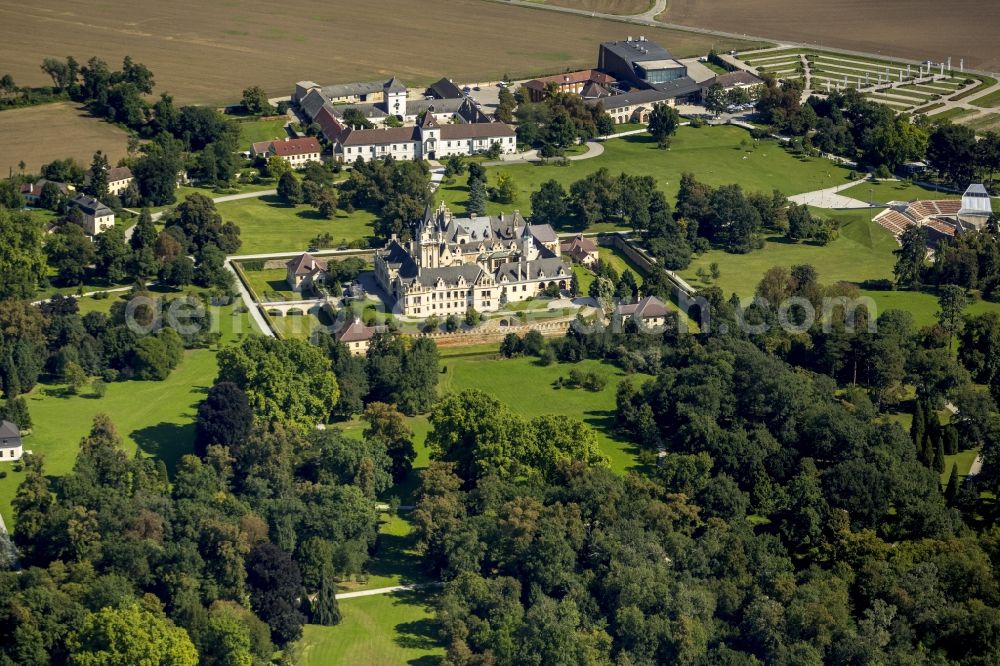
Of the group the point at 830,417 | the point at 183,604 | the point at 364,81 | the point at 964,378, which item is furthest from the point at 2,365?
the point at 364,81

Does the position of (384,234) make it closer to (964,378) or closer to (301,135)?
(301,135)

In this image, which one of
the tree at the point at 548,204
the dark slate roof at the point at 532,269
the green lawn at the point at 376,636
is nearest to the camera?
the green lawn at the point at 376,636

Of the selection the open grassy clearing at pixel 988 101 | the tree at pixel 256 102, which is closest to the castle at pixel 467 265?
the tree at pixel 256 102

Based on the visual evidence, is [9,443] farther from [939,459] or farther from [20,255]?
[939,459]

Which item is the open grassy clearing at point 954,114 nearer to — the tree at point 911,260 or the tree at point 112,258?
the tree at point 911,260

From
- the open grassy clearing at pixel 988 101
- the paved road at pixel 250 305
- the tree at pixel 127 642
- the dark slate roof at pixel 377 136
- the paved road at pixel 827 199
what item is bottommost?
the tree at pixel 127 642

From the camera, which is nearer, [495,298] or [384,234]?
[495,298]

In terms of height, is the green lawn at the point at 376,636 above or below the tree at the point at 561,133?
below
